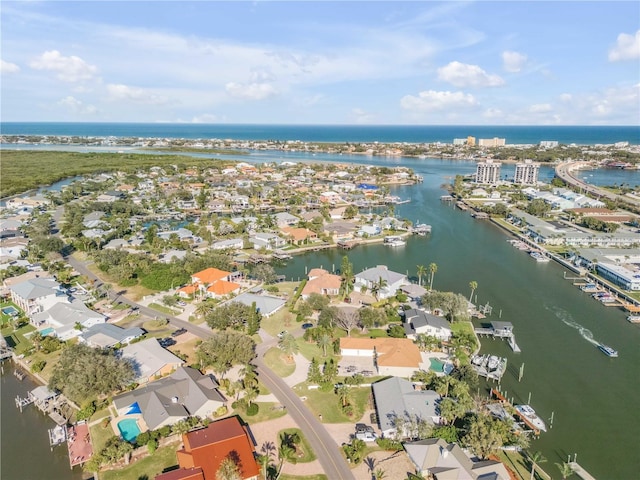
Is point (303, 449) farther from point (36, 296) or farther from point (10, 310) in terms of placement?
point (10, 310)

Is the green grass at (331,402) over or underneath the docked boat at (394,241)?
underneath

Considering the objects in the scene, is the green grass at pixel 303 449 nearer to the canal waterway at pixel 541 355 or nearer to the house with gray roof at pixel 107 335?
the canal waterway at pixel 541 355

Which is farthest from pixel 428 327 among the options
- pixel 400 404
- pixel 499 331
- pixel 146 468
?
pixel 146 468

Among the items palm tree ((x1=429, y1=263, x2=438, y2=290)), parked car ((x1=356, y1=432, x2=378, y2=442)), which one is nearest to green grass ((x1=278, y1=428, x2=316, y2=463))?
parked car ((x1=356, y1=432, x2=378, y2=442))

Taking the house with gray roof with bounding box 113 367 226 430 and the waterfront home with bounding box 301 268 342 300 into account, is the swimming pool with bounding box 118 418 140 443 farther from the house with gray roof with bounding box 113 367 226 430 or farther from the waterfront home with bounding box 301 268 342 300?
the waterfront home with bounding box 301 268 342 300

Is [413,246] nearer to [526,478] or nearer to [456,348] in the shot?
[456,348]

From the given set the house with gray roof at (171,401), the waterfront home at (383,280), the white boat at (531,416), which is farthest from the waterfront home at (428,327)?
the house with gray roof at (171,401)
